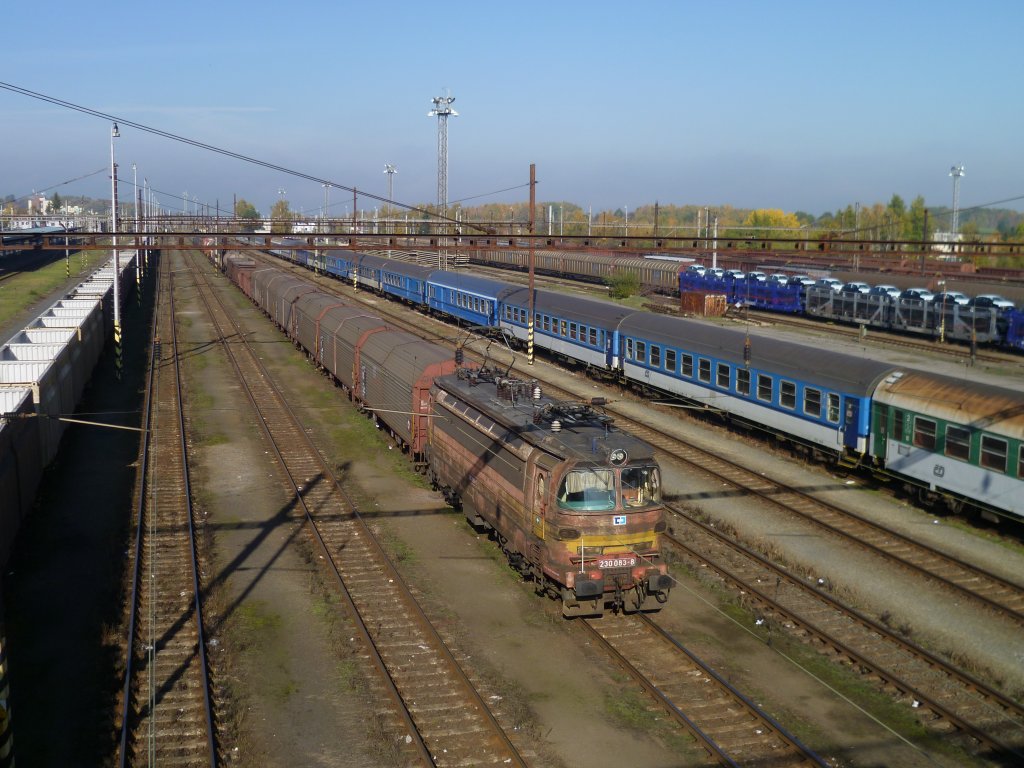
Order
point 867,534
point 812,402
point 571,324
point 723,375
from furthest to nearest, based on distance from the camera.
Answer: point 571,324
point 723,375
point 812,402
point 867,534

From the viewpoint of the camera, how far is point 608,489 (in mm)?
14047

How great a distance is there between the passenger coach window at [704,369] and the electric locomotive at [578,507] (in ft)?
43.5

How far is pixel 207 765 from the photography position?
10797mm

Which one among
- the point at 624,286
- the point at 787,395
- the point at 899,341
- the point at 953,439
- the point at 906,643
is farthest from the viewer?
the point at 624,286

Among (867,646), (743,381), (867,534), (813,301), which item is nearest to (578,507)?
(867,646)

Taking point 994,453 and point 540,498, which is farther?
point 994,453

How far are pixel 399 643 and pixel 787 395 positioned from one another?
1521 centimetres

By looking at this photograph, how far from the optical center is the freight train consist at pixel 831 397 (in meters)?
19.0

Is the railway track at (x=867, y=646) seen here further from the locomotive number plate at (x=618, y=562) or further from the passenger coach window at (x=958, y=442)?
the passenger coach window at (x=958, y=442)

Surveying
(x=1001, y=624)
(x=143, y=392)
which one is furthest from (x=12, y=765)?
(x=143, y=392)

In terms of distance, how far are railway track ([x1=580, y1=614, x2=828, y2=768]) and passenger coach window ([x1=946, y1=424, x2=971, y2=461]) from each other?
30.3 feet

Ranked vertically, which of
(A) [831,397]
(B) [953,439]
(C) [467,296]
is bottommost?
(B) [953,439]

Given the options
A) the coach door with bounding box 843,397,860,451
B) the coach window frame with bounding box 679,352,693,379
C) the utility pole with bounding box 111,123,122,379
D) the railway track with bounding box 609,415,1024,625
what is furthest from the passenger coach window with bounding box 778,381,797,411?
the utility pole with bounding box 111,123,122,379

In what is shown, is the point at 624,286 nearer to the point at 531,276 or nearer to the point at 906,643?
the point at 531,276
